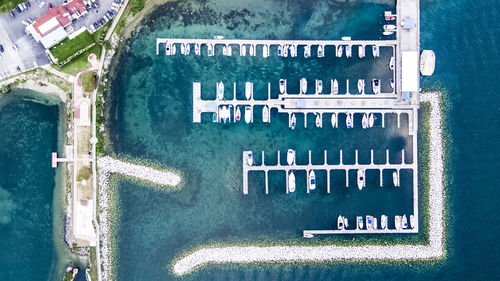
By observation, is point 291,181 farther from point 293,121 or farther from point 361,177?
point 361,177

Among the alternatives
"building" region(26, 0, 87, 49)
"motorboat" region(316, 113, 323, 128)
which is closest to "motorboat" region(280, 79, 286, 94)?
"motorboat" region(316, 113, 323, 128)

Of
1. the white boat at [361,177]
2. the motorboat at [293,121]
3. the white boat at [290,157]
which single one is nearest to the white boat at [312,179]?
the white boat at [290,157]

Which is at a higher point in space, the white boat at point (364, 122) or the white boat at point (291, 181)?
the white boat at point (364, 122)

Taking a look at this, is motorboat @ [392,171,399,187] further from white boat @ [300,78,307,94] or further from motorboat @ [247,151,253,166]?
motorboat @ [247,151,253,166]

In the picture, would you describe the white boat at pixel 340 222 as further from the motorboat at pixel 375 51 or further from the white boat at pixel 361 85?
the motorboat at pixel 375 51

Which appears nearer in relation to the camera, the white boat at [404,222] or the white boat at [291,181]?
the white boat at [291,181]

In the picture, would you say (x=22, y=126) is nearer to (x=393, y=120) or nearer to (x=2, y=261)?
(x=2, y=261)

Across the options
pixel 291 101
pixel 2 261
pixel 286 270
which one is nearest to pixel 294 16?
pixel 291 101
